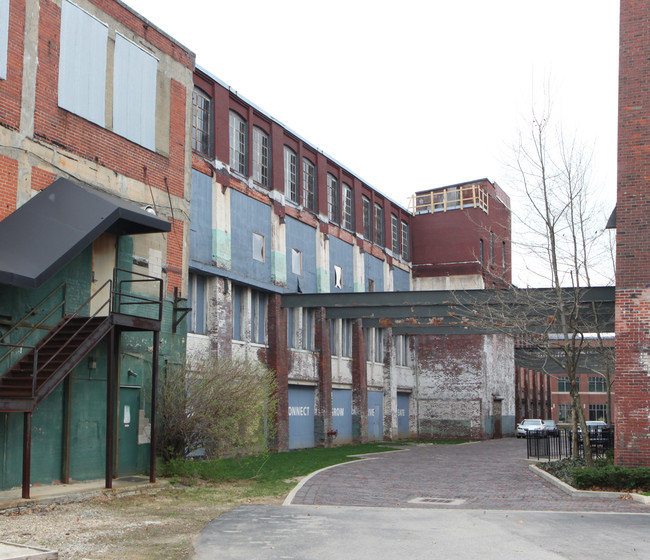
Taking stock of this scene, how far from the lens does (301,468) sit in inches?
833

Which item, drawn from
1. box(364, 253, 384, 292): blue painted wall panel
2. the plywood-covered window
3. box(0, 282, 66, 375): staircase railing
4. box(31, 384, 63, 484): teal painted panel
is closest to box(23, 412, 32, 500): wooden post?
box(0, 282, 66, 375): staircase railing

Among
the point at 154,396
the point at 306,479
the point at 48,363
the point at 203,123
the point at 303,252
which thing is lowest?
the point at 306,479

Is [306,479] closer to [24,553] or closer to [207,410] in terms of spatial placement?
[207,410]

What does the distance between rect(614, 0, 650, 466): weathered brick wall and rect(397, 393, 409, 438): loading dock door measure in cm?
2543

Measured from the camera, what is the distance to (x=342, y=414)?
118ft

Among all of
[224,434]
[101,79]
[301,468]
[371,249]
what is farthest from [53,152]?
[371,249]

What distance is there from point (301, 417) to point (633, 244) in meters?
17.4

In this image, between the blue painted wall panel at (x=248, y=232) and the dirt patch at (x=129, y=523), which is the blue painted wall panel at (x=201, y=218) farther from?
the dirt patch at (x=129, y=523)

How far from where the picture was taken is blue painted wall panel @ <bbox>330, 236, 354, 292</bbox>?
36028 mm

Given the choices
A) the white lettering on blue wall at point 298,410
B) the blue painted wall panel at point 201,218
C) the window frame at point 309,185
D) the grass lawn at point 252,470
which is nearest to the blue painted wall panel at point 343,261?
the window frame at point 309,185

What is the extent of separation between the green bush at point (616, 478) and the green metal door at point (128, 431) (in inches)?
385

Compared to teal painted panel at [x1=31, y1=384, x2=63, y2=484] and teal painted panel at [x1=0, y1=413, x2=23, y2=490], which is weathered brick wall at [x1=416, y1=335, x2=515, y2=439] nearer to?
teal painted panel at [x1=31, y1=384, x2=63, y2=484]

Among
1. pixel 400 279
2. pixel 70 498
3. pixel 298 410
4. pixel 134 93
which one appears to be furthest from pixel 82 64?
pixel 400 279

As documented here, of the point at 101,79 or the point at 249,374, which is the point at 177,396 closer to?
the point at 249,374
